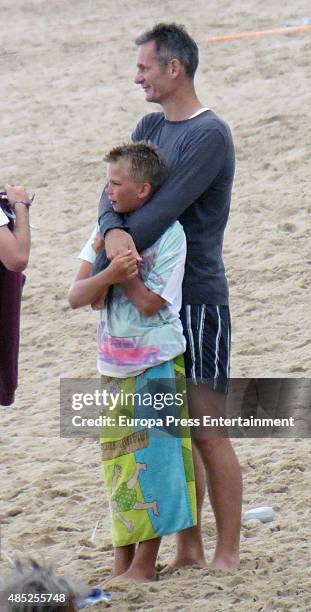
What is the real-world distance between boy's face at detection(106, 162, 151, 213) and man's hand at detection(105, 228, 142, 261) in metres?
0.11

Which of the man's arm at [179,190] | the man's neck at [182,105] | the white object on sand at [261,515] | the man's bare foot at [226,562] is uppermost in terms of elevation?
the man's neck at [182,105]

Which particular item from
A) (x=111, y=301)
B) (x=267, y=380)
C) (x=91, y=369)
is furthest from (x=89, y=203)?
(x=111, y=301)

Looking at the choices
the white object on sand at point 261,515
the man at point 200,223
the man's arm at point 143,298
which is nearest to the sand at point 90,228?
the white object on sand at point 261,515

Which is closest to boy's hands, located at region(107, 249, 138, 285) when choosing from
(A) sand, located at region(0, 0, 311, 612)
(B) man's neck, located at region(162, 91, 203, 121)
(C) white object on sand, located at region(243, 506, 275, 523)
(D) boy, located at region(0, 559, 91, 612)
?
(B) man's neck, located at region(162, 91, 203, 121)

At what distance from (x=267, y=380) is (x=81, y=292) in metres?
2.32

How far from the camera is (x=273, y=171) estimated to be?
358 inches

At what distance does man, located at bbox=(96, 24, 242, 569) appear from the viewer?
4207mm

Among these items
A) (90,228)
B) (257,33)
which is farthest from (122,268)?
(257,33)

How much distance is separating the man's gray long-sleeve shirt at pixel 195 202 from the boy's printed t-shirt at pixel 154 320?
0.06 metres

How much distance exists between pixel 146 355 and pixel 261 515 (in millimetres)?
1125

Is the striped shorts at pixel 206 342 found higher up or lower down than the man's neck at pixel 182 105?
lower down

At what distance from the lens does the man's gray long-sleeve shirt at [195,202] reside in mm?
4180

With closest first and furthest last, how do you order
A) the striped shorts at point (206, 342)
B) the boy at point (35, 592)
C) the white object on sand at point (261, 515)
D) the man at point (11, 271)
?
the boy at point (35, 592) < the man at point (11, 271) < the striped shorts at point (206, 342) < the white object on sand at point (261, 515)

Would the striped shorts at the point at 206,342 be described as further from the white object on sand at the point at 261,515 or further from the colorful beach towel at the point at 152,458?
the white object on sand at the point at 261,515
